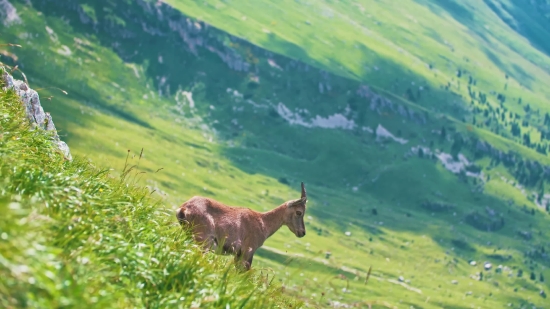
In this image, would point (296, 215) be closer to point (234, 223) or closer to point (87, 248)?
point (234, 223)

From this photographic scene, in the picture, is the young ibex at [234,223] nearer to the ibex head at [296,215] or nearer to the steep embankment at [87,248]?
the ibex head at [296,215]

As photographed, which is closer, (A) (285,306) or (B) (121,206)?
(B) (121,206)

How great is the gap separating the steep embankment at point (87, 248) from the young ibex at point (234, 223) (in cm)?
643

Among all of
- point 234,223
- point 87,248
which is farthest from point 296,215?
point 87,248

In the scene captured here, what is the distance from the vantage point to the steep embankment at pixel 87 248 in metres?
8.07

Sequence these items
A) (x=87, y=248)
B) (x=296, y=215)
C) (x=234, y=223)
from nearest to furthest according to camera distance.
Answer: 1. (x=87, y=248)
2. (x=234, y=223)
3. (x=296, y=215)

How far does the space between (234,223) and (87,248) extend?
14.4 meters

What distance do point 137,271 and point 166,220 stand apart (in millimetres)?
4644

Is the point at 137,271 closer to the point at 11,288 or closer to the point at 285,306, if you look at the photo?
the point at 11,288

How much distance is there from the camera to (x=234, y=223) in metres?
24.6

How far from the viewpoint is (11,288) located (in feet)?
25.6

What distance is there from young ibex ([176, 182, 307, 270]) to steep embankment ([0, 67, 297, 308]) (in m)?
6.43

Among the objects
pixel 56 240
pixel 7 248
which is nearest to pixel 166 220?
pixel 56 240

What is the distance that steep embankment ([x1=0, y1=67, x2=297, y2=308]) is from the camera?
807cm
